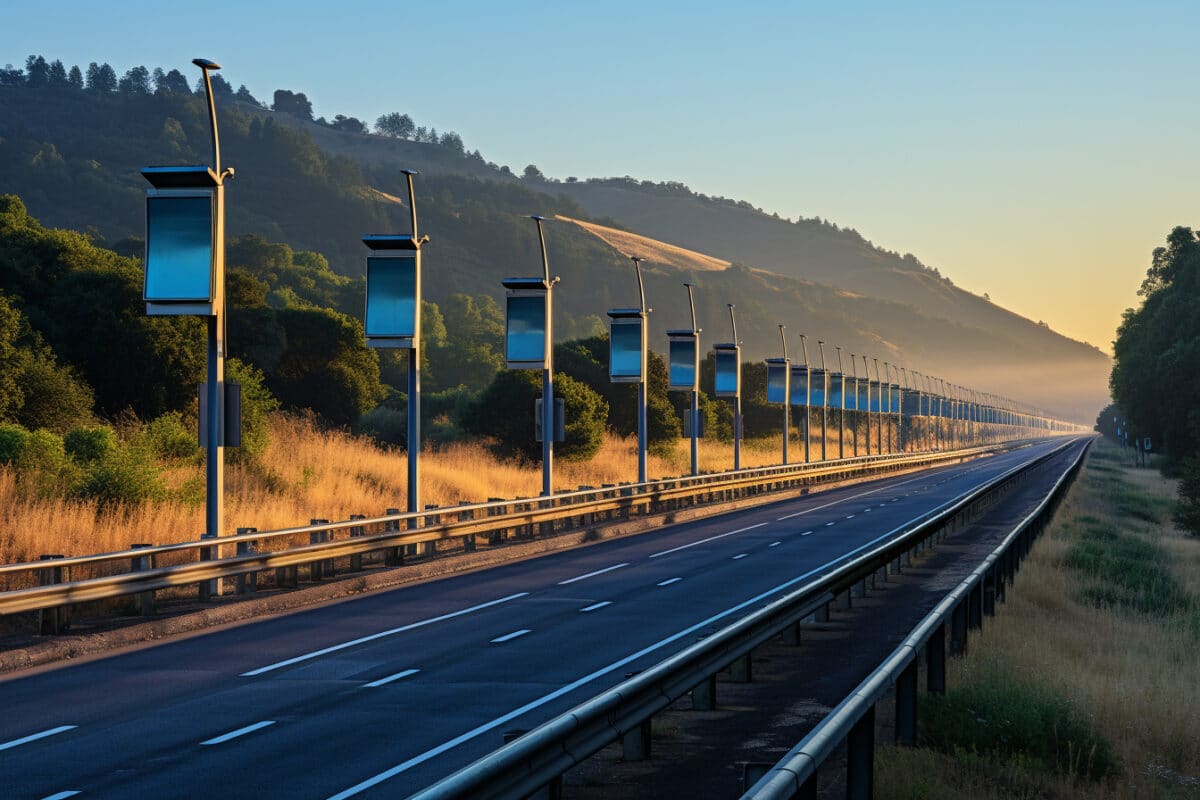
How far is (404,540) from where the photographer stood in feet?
86.4

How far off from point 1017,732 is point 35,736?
7.37 m

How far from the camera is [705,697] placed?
40.9ft

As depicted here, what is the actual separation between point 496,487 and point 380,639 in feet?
104

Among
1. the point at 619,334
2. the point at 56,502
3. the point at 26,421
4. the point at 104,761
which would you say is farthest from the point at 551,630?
the point at 619,334

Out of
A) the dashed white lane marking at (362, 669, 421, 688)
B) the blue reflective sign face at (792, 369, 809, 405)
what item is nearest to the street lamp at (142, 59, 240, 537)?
the dashed white lane marking at (362, 669, 421, 688)

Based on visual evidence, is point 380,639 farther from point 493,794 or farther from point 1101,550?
point 1101,550

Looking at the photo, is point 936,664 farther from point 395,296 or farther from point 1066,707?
point 395,296

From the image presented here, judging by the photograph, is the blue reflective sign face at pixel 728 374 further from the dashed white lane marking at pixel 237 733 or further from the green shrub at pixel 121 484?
the dashed white lane marking at pixel 237 733

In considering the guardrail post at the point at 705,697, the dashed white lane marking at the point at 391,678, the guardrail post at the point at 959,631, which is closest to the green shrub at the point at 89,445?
the dashed white lane marking at the point at 391,678

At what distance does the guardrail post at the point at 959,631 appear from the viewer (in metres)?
14.6

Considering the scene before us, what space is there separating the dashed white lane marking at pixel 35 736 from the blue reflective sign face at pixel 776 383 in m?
62.9

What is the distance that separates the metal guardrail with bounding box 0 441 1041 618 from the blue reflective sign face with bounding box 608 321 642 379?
3.92 meters

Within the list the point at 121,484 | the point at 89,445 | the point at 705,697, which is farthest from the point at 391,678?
the point at 89,445

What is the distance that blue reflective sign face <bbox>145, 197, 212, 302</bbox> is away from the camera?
2298cm
